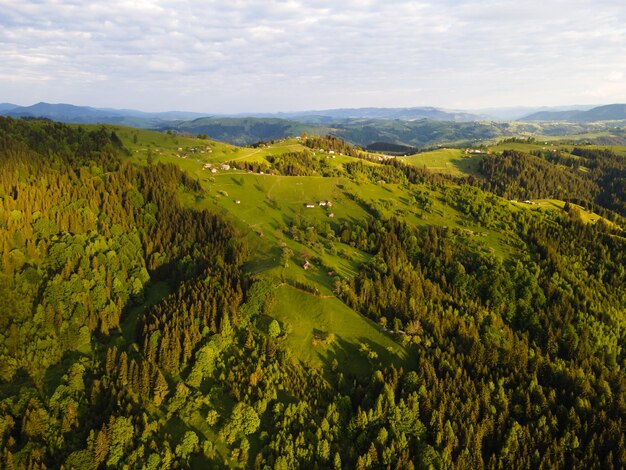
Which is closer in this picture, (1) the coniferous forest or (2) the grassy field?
(1) the coniferous forest

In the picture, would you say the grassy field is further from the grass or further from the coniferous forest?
the coniferous forest

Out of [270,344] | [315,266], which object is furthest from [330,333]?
[315,266]

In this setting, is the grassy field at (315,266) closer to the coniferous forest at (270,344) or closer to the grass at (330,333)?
the grass at (330,333)

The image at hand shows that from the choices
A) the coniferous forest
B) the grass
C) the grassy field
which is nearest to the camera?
the coniferous forest

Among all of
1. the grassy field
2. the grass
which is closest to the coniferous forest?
the grass

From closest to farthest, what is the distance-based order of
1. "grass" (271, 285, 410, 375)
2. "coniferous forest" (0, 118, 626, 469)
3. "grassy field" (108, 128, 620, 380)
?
"coniferous forest" (0, 118, 626, 469) → "grass" (271, 285, 410, 375) → "grassy field" (108, 128, 620, 380)

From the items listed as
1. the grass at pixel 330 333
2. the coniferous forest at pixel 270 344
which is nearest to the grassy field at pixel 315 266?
the grass at pixel 330 333
